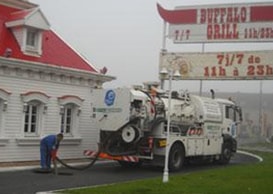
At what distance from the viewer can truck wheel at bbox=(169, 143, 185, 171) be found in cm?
2197

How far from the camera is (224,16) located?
105ft

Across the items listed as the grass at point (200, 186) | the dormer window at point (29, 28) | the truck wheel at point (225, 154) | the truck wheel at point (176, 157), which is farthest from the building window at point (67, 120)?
the grass at point (200, 186)

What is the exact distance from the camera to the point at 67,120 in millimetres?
24516

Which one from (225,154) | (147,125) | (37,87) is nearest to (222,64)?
(225,154)

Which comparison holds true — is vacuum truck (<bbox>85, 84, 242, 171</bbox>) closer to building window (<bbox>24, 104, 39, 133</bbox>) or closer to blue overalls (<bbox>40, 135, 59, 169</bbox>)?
blue overalls (<bbox>40, 135, 59, 169</bbox>)

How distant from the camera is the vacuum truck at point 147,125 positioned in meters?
21.0

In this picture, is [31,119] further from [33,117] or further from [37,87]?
[37,87]

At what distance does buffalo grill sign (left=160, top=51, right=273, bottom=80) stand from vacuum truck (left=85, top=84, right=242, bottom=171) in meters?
7.58

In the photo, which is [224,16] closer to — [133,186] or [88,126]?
[88,126]

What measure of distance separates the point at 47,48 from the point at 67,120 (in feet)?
10.5

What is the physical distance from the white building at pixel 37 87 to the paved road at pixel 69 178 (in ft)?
6.39

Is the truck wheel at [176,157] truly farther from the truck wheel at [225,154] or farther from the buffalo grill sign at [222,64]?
the buffalo grill sign at [222,64]

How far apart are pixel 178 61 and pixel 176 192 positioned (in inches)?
763

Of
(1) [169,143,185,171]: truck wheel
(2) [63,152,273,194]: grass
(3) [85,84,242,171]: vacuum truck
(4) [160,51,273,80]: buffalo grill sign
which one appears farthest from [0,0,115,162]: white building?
(4) [160,51,273,80]: buffalo grill sign
